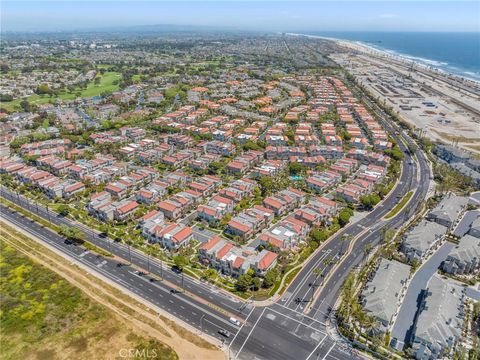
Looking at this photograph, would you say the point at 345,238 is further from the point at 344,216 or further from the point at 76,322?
the point at 76,322

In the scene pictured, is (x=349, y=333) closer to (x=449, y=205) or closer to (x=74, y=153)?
(x=449, y=205)

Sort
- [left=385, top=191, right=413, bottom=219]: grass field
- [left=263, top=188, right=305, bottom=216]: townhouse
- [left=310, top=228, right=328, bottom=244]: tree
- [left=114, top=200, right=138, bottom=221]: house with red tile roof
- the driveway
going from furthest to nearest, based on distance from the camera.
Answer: [left=385, top=191, right=413, bottom=219]: grass field
[left=263, top=188, right=305, bottom=216]: townhouse
[left=114, top=200, right=138, bottom=221]: house with red tile roof
[left=310, top=228, right=328, bottom=244]: tree
the driveway

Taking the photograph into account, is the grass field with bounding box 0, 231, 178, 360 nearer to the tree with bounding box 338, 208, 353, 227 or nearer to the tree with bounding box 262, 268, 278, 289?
the tree with bounding box 262, 268, 278, 289

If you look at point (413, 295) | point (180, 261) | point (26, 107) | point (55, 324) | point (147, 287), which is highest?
point (26, 107)

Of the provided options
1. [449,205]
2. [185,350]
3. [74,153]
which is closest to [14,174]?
[74,153]

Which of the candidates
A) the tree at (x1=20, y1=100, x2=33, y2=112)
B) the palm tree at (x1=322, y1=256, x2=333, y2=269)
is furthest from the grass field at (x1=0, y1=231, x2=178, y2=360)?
the tree at (x1=20, y1=100, x2=33, y2=112)

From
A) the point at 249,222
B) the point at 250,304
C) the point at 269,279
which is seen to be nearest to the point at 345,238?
the point at 249,222
